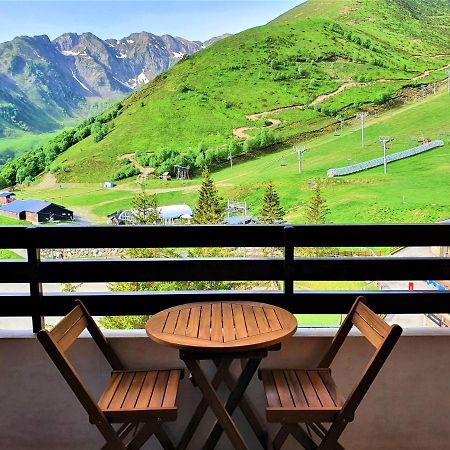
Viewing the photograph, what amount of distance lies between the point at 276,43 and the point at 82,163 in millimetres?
Result: 6091

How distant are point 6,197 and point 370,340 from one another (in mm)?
11487

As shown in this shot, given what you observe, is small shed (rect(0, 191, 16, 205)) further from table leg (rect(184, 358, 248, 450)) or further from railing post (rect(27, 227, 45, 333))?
table leg (rect(184, 358, 248, 450))

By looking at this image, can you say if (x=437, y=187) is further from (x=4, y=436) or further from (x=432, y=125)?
(x=4, y=436)

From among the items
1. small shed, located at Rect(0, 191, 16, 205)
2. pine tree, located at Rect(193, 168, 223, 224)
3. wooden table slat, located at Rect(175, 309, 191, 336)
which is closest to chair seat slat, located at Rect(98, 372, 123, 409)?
wooden table slat, located at Rect(175, 309, 191, 336)

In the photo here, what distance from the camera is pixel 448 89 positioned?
1405 cm

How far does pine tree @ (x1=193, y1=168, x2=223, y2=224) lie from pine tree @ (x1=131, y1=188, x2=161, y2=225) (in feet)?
3.17

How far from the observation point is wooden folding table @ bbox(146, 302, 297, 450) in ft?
6.07

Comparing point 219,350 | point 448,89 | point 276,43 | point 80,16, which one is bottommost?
point 219,350

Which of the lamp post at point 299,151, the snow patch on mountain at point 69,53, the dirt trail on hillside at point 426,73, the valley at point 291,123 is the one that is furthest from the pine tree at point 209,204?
the dirt trail on hillside at point 426,73

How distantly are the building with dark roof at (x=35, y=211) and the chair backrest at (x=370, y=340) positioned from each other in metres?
8.48

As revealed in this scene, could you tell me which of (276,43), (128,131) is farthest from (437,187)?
(128,131)

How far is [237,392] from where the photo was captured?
2.01 metres

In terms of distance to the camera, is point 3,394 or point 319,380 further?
point 3,394

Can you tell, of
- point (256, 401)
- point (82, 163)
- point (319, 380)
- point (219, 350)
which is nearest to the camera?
point (219, 350)
